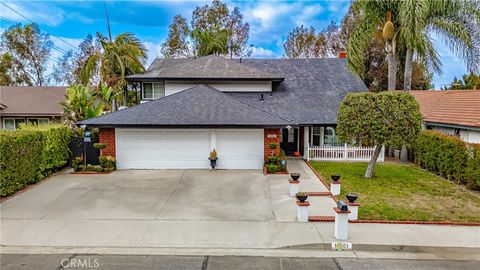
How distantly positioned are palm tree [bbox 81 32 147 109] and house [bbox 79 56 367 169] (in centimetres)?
191

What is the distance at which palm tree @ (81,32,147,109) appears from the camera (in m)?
21.6

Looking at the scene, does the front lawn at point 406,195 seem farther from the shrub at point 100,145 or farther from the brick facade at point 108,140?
the shrub at point 100,145

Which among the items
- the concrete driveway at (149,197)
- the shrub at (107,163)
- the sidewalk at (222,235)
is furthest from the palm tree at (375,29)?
the shrub at (107,163)

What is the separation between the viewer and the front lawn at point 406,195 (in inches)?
344

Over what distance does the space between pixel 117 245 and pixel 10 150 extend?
617cm

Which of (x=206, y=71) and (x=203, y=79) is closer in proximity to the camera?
(x=203, y=79)

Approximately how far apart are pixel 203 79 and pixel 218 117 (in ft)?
17.4

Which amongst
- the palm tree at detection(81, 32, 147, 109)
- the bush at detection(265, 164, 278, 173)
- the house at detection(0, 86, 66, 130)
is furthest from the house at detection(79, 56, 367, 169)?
the house at detection(0, 86, 66, 130)

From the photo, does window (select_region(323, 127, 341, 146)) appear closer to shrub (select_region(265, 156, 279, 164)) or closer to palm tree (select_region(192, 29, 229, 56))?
shrub (select_region(265, 156, 279, 164))

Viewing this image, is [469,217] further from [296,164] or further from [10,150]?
[10,150]

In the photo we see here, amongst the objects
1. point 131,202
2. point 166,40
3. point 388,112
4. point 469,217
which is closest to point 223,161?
point 131,202

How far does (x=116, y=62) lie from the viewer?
22.4 meters

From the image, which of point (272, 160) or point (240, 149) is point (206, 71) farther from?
point (272, 160)

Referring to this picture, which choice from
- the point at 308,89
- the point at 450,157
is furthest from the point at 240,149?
the point at 450,157
